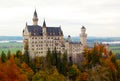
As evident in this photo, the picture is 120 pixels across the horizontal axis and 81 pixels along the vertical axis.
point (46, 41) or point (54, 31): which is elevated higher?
point (54, 31)

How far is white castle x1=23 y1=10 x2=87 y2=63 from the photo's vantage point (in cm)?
13105

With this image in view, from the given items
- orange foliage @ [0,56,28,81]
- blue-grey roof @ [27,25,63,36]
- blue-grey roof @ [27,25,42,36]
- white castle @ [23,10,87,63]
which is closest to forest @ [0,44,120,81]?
orange foliage @ [0,56,28,81]

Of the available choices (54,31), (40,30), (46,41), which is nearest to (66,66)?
(46,41)

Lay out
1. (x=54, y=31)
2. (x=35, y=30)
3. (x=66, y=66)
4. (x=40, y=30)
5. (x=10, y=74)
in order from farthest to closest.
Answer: (x=54, y=31) → (x=40, y=30) → (x=35, y=30) → (x=66, y=66) → (x=10, y=74)

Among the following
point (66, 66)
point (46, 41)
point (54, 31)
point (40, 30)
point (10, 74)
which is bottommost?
point (66, 66)

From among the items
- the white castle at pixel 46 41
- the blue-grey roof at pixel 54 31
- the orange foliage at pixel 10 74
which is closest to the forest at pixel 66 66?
the orange foliage at pixel 10 74

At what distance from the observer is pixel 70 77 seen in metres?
114

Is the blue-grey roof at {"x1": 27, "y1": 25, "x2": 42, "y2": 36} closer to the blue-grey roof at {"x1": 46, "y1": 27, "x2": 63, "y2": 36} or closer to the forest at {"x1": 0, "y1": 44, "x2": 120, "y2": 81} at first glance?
the blue-grey roof at {"x1": 46, "y1": 27, "x2": 63, "y2": 36}

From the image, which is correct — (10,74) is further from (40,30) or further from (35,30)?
(40,30)


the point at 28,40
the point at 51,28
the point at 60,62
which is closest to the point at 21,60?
the point at 60,62

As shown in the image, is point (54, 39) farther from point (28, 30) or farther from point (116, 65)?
point (116, 65)

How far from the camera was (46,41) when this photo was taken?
134625mm

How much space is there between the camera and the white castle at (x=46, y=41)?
430 ft

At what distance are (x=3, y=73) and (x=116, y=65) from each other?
5596cm
